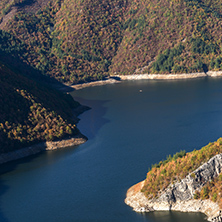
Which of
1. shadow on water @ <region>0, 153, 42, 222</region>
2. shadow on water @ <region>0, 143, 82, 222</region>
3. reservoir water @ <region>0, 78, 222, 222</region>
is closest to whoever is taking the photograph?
reservoir water @ <region>0, 78, 222, 222</region>

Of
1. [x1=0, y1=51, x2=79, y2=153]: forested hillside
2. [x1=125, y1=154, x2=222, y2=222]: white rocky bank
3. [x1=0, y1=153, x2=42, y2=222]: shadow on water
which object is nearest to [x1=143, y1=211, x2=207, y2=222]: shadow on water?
[x1=125, y1=154, x2=222, y2=222]: white rocky bank

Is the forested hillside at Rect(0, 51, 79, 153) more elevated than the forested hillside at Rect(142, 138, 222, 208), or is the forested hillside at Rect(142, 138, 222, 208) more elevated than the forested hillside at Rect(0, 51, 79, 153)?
the forested hillside at Rect(0, 51, 79, 153)

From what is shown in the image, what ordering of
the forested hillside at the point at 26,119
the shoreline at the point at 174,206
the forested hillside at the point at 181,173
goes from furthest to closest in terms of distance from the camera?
the forested hillside at the point at 26,119 → the forested hillside at the point at 181,173 → the shoreline at the point at 174,206

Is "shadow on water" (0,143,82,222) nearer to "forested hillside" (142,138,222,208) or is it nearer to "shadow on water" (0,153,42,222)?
"shadow on water" (0,153,42,222)

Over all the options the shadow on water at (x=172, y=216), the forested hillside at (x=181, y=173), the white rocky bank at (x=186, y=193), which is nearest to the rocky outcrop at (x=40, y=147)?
the forested hillside at (x=181, y=173)

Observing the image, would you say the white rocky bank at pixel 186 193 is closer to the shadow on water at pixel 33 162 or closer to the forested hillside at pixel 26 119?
the shadow on water at pixel 33 162
